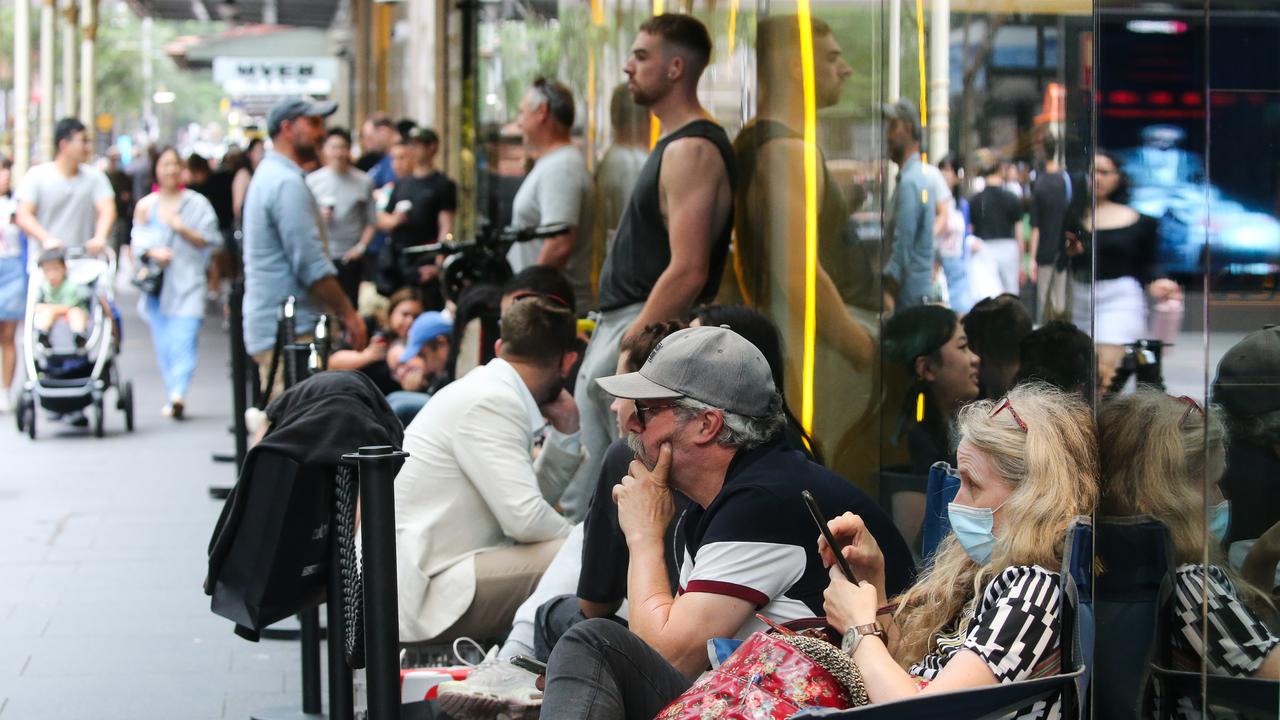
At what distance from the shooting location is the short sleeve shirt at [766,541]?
11.4 ft

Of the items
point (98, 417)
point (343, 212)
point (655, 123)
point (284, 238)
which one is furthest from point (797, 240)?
point (343, 212)

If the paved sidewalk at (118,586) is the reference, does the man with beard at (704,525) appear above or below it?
above

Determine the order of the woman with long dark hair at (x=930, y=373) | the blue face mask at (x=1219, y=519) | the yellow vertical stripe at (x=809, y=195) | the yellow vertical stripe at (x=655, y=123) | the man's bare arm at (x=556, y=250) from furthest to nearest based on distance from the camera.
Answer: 1. the man's bare arm at (x=556, y=250)
2. the yellow vertical stripe at (x=655, y=123)
3. the yellow vertical stripe at (x=809, y=195)
4. the woman with long dark hair at (x=930, y=373)
5. the blue face mask at (x=1219, y=519)

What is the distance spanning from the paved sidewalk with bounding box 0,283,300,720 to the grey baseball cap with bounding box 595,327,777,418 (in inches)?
93.7

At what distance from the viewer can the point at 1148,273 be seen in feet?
10.3

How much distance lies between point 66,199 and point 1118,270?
34.5ft

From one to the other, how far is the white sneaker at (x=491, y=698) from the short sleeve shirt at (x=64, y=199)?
924 centimetres

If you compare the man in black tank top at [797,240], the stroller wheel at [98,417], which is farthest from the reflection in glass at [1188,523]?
the stroller wheel at [98,417]

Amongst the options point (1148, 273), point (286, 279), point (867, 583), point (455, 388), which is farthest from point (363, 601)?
point (286, 279)

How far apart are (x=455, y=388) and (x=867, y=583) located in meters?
2.20

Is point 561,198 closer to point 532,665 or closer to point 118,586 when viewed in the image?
point 118,586

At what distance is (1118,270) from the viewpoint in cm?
324

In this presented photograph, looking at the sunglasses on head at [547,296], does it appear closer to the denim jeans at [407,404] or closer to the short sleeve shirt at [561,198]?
the denim jeans at [407,404]

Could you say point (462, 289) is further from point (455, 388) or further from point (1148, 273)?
point (1148, 273)
